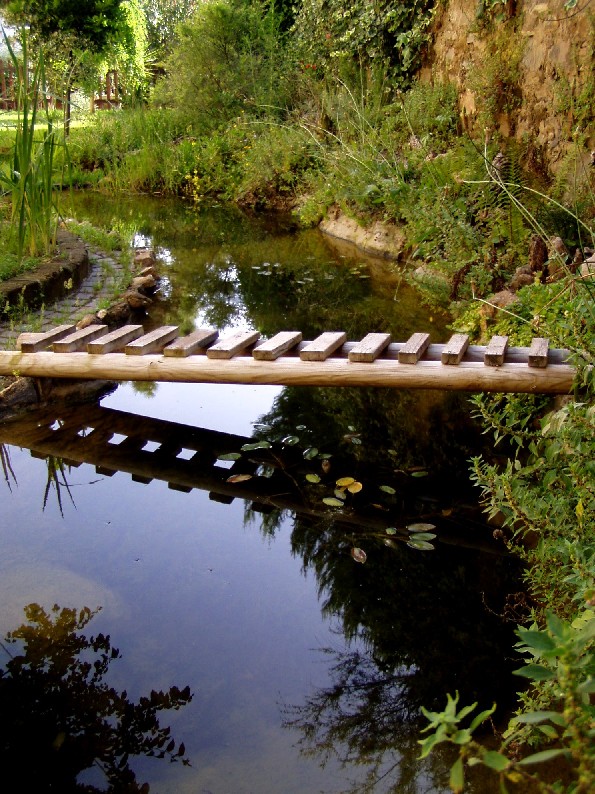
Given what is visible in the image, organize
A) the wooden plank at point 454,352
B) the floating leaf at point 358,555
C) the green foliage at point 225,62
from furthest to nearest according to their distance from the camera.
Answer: the green foliage at point 225,62, the wooden plank at point 454,352, the floating leaf at point 358,555

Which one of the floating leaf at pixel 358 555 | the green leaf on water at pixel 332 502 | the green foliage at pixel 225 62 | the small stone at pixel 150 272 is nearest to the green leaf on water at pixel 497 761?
the floating leaf at pixel 358 555

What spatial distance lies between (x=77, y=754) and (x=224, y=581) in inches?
36.2

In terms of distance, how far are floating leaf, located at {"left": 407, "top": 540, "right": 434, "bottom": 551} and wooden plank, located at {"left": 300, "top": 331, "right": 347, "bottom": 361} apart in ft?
3.13

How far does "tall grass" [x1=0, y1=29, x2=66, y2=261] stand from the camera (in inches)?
198

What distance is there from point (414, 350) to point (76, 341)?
1691 millimetres

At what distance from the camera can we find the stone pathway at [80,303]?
15.9 feet

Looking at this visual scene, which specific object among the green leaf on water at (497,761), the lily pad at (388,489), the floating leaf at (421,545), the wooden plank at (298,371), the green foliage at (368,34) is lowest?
the floating leaf at (421,545)

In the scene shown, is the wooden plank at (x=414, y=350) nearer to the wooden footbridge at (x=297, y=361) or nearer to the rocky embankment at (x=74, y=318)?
the wooden footbridge at (x=297, y=361)

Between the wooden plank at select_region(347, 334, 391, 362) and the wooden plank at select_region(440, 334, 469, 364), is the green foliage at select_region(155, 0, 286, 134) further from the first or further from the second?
the wooden plank at select_region(440, 334, 469, 364)

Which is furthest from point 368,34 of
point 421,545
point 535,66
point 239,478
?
point 421,545

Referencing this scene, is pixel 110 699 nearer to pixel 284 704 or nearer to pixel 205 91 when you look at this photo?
pixel 284 704

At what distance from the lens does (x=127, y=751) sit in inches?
86.7

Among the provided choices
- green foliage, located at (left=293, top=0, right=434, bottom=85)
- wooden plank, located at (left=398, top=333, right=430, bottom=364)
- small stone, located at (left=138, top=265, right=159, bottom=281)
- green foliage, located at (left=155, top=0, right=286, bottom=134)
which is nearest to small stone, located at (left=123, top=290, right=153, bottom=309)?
small stone, located at (left=138, top=265, right=159, bottom=281)

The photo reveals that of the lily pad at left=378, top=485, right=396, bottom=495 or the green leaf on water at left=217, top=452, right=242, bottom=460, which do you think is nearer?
the lily pad at left=378, top=485, right=396, bottom=495
